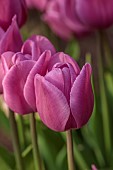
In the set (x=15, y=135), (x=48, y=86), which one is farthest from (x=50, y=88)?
(x=15, y=135)

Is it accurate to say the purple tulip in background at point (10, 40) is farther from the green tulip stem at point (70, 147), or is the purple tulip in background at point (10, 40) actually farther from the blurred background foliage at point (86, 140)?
the blurred background foliage at point (86, 140)

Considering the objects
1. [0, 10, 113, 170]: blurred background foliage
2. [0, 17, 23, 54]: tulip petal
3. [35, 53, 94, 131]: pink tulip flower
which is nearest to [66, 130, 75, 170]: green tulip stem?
[35, 53, 94, 131]: pink tulip flower

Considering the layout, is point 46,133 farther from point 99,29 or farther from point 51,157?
point 99,29

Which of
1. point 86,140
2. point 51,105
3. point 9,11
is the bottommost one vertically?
point 86,140

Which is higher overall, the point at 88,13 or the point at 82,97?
the point at 88,13

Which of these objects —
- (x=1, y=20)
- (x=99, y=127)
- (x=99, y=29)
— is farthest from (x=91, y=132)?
(x=1, y=20)

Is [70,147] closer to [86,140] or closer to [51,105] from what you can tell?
[51,105]

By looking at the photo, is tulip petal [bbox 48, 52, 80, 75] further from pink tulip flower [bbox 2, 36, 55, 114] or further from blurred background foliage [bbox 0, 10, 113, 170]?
blurred background foliage [bbox 0, 10, 113, 170]
